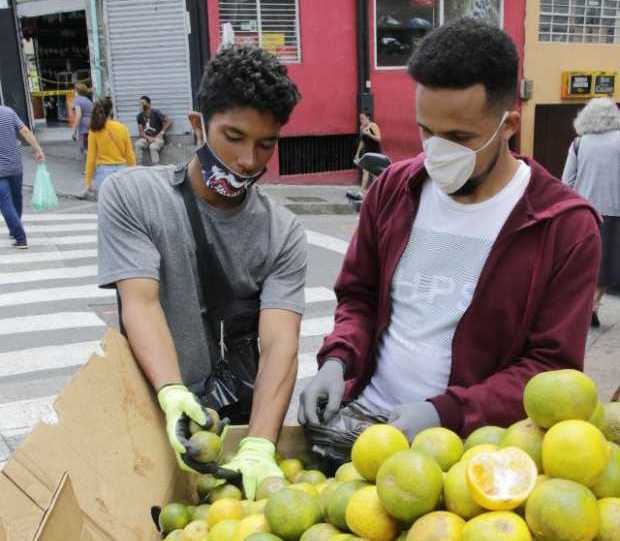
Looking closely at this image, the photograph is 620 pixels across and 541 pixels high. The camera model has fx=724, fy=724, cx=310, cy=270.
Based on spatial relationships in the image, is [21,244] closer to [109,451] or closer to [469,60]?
[109,451]

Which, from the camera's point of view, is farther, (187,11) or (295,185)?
(295,185)

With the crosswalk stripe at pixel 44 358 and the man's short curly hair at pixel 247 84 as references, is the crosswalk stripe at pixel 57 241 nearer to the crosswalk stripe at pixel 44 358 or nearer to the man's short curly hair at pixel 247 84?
the crosswalk stripe at pixel 44 358

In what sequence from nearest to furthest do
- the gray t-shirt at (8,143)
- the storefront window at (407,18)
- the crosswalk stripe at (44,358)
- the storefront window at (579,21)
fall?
the crosswalk stripe at (44,358), the gray t-shirt at (8,143), the storefront window at (407,18), the storefront window at (579,21)

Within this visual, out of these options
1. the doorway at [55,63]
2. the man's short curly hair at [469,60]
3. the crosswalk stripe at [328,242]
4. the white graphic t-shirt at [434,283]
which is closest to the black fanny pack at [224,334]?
the white graphic t-shirt at [434,283]

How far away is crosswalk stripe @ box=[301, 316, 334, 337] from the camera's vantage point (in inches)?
256

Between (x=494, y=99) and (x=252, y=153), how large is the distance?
0.75 meters

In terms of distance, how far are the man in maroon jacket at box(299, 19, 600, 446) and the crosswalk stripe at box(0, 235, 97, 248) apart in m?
8.40

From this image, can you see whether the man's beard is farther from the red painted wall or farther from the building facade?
the building facade

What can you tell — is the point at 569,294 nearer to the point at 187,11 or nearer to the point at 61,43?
the point at 187,11

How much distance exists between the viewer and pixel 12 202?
9.07 m

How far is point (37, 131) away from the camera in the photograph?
19375 mm

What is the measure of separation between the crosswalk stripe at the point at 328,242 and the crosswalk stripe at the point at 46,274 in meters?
3.10

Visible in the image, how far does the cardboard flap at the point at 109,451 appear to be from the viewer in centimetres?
174

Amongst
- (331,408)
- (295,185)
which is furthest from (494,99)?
(295,185)
